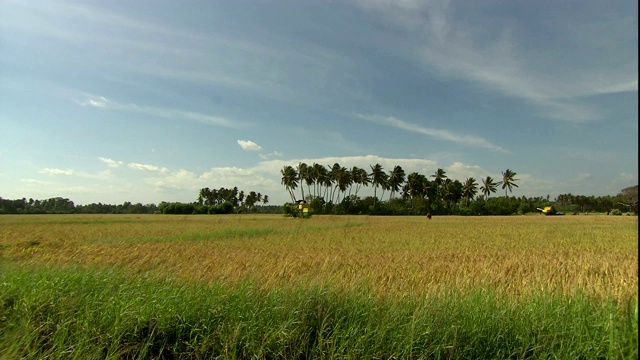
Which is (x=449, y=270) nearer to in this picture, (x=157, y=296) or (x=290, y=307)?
(x=290, y=307)

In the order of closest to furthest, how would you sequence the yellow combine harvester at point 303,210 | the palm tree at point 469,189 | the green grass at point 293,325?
1. the green grass at point 293,325
2. the yellow combine harvester at point 303,210
3. the palm tree at point 469,189

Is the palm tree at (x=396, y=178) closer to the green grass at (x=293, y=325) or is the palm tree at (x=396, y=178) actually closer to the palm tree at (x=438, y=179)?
the palm tree at (x=438, y=179)

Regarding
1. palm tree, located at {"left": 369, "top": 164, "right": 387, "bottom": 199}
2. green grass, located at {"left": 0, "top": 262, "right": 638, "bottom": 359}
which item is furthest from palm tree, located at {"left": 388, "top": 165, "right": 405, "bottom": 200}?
green grass, located at {"left": 0, "top": 262, "right": 638, "bottom": 359}

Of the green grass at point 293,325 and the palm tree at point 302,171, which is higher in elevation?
the palm tree at point 302,171

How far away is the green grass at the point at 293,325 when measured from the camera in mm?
3422

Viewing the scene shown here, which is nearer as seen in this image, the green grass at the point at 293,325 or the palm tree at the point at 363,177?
the green grass at the point at 293,325

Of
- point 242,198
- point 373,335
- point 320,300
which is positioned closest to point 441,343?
point 373,335

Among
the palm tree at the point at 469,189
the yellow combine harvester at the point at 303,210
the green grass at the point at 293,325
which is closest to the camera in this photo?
the green grass at the point at 293,325

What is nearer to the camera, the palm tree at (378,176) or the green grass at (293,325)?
the green grass at (293,325)

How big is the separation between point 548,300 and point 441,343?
5.92ft

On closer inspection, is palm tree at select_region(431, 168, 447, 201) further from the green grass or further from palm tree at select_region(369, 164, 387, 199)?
the green grass

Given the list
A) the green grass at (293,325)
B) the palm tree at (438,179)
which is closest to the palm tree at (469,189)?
the palm tree at (438,179)

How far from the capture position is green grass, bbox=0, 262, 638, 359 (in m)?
3.42

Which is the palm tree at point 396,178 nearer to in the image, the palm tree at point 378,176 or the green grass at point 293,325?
the palm tree at point 378,176
